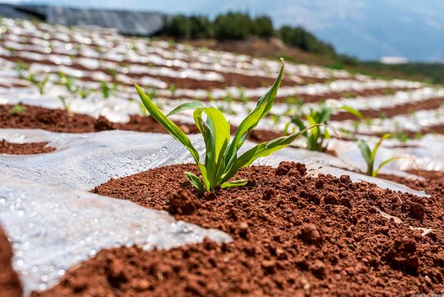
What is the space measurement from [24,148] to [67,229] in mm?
1599

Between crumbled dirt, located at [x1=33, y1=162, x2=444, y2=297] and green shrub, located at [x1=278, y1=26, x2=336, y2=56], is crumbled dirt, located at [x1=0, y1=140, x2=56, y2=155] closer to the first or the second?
crumbled dirt, located at [x1=33, y1=162, x2=444, y2=297]

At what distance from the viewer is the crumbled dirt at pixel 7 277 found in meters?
0.95

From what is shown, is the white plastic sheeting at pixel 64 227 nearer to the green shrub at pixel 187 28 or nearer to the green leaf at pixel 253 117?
the green leaf at pixel 253 117

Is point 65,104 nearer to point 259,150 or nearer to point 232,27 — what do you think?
point 259,150

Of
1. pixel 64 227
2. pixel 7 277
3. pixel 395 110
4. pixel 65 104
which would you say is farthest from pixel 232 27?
pixel 7 277

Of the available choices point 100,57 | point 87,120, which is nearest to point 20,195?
point 87,120

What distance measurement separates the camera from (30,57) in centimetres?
814

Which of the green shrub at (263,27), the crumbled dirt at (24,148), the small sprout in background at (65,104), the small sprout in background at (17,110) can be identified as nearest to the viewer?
the crumbled dirt at (24,148)

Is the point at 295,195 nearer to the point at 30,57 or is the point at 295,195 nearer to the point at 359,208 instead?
the point at 359,208

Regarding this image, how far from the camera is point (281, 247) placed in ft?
4.13

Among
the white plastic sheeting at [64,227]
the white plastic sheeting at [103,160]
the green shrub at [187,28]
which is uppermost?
the green shrub at [187,28]

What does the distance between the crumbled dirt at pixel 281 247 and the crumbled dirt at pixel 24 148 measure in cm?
78

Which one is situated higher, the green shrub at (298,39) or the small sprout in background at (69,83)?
the green shrub at (298,39)

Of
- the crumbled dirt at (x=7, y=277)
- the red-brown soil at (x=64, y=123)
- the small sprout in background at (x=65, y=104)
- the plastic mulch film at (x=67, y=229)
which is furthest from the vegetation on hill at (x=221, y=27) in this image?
the crumbled dirt at (x=7, y=277)
